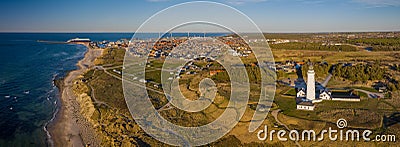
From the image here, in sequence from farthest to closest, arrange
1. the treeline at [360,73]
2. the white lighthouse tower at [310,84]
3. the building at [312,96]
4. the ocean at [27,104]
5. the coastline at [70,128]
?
the treeline at [360,73] → the white lighthouse tower at [310,84] → the building at [312,96] → the ocean at [27,104] → the coastline at [70,128]

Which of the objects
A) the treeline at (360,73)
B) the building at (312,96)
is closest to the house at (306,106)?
the building at (312,96)

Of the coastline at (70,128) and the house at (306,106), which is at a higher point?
the house at (306,106)

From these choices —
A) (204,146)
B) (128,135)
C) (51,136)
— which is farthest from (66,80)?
(204,146)

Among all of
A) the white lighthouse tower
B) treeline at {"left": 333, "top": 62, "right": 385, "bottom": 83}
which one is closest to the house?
the white lighthouse tower

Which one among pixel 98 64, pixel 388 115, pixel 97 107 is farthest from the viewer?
pixel 98 64

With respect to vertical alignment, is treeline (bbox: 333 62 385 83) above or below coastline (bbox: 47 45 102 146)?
above

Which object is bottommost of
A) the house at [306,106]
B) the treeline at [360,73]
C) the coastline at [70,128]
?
the coastline at [70,128]

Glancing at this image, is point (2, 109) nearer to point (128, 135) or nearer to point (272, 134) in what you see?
point (128, 135)

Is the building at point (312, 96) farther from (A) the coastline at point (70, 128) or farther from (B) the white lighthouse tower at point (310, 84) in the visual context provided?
(A) the coastline at point (70, 128)

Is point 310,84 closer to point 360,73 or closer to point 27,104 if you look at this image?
point 360,73

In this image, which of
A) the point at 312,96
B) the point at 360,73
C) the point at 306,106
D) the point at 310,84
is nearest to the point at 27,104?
the point at 306,106

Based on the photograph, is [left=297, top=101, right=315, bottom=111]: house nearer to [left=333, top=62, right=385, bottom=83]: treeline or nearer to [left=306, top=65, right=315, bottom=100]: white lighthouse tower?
[left=306, top=65, right=315, bottom=100]: white lighthouse tower
